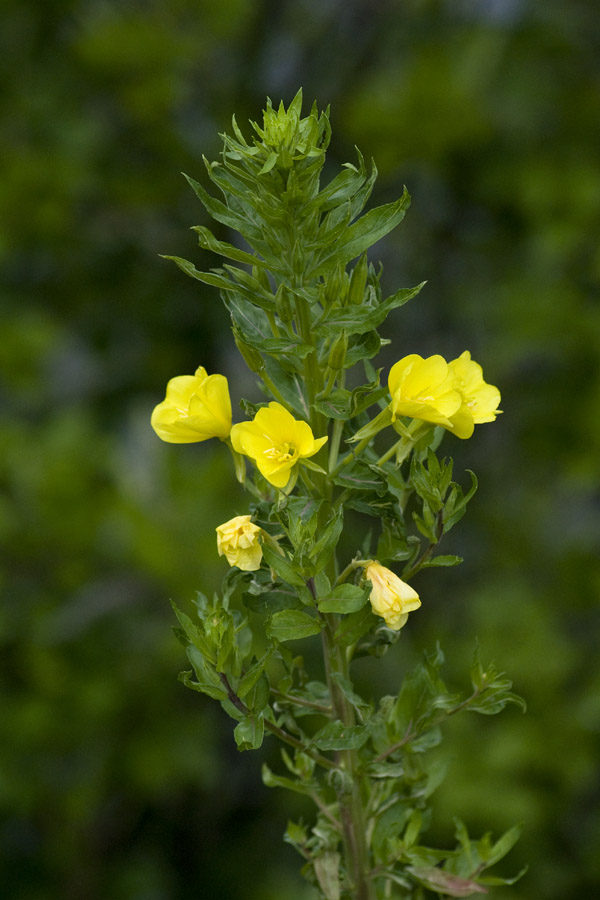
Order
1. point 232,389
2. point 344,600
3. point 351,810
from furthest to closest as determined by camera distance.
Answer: point 232,389 < point 351,810 < point 344,600

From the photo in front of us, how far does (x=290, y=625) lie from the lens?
2.61ft

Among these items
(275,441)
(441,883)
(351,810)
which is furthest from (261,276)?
(441,883)

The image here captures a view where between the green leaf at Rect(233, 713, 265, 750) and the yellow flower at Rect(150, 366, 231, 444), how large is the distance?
0.85ft

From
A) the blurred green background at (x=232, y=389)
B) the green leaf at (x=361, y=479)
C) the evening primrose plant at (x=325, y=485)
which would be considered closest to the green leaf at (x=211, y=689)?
the evening primrose plant at (x=325, y=485)

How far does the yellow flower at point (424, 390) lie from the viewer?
816 mm

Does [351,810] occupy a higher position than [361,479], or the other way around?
[361,479]

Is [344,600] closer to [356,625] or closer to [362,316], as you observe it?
[356,625]

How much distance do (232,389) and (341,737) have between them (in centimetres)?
272

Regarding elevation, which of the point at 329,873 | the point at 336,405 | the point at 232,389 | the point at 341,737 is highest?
the point at 336,405

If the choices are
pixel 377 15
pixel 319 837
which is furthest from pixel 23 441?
pixel 319 837

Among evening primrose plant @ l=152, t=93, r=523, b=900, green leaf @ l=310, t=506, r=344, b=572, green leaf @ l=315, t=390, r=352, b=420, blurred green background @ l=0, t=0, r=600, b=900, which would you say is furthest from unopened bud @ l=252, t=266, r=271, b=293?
blurred green background @ l=0, t=0, r=600, b=900

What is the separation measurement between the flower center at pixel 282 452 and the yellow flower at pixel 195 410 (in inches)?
3.6

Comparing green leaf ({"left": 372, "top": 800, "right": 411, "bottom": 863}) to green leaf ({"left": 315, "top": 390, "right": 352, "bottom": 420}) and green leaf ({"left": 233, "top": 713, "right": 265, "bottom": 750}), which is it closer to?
green leaf ({"left": 233, "top": 713, "right": 265, "bottom": 750})

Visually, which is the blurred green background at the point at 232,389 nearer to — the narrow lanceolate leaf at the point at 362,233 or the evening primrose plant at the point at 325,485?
the evening primrose plant at the point at 325,485
